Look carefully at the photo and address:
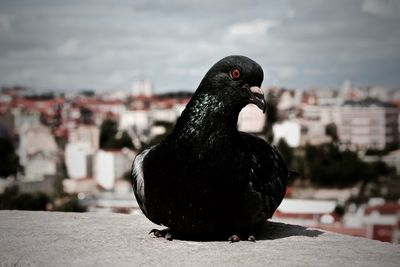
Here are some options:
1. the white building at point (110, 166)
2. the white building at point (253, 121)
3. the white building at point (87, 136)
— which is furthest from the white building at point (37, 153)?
the white building at point (253, 121)

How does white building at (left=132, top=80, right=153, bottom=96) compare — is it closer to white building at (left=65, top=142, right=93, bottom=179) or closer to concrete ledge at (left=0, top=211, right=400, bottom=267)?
white building at (left=65, top=142, right=93, bottom=179)

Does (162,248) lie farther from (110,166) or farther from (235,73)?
(110,166)

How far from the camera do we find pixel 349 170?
67.8m

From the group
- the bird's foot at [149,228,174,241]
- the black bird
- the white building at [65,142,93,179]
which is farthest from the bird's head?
the white building at [65,142,93,179]

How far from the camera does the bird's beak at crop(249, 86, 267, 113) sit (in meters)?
3.90

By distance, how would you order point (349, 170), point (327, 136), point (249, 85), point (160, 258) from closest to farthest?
point (160, 258) → point (249, 85) → point (349, 170) → point (327, 136)

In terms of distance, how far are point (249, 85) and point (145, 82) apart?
13895 cm

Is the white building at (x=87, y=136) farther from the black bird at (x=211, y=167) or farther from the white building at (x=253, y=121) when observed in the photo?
the black bird at (x=211, y=167)

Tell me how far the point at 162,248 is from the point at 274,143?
227 ft

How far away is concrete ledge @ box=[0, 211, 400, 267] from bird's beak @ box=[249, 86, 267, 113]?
78 cm

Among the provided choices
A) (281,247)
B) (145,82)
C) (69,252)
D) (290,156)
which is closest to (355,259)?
(281,247)

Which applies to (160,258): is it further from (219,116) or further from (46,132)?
(46,132)

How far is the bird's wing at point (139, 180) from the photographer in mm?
4234

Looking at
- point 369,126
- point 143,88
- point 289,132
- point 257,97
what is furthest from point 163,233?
point 143,88
